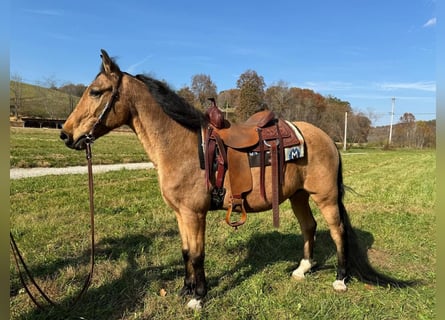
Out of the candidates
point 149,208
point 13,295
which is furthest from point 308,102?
point 13,295

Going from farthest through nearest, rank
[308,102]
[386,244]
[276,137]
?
[308,102] → [386,244] → [276,137]

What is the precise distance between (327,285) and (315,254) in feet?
3.10

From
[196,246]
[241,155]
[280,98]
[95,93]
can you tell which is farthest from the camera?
[280,98]

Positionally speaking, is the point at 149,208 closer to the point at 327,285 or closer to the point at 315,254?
the point at 315,254

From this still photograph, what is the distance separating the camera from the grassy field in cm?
323

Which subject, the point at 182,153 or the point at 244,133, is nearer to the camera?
the point at 182,153

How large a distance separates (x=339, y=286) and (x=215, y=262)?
1.55m

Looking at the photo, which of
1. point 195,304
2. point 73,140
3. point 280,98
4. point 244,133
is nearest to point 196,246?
point 195,304

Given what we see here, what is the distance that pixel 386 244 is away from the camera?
5051 millimetres

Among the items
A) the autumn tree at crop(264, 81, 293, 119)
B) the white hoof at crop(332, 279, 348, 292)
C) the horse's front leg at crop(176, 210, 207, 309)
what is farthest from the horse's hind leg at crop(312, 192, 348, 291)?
the autumn tree at crop(264, 81, 293, 119)

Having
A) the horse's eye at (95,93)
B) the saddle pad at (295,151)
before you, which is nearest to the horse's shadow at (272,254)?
the saddle pad at (295,151)

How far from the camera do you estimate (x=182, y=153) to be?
326cm

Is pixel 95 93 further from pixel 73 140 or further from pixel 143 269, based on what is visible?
pixel 143 269

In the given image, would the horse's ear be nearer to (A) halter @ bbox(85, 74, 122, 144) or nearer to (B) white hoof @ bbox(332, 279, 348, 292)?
(A) halter @ bbox(85, 74, 122, 144)
